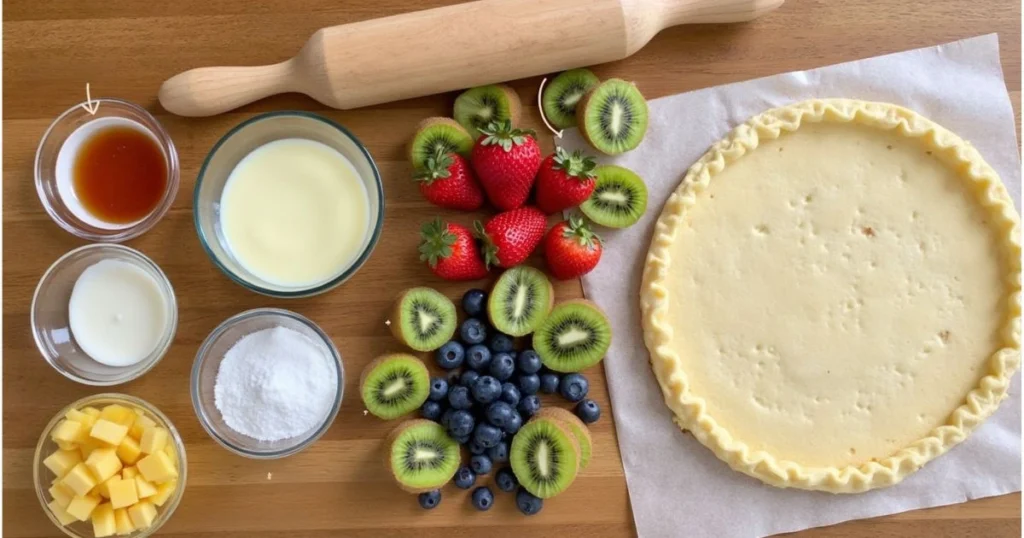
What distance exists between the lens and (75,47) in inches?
71.1

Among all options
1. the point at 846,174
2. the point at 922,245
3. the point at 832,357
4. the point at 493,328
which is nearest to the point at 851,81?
the point at 846,174

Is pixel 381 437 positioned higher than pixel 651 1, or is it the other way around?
pixel 651 1

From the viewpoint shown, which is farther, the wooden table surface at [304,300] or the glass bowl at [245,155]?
the wooden table surface at [304,300]

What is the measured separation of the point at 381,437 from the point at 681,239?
88cm

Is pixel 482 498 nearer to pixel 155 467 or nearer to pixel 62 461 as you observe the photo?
pixel 155 467

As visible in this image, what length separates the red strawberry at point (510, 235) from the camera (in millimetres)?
1686

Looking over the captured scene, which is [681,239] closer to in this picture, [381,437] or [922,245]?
[922,245]

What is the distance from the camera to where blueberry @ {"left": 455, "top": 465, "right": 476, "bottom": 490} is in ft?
5.70

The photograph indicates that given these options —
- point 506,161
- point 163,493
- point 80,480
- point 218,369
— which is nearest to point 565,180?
point 506,161

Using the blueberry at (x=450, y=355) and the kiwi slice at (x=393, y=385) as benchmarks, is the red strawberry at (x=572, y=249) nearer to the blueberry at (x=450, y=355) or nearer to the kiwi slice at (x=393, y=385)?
the blueberry at (x=450, y=355)

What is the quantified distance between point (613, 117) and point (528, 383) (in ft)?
2.21

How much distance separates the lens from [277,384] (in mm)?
1655

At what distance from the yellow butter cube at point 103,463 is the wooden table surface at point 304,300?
6.7 inches

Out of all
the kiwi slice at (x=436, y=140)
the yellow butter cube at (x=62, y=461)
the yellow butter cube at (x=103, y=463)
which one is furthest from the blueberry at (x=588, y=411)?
the yellow butter cube at (x=62, y=461)
